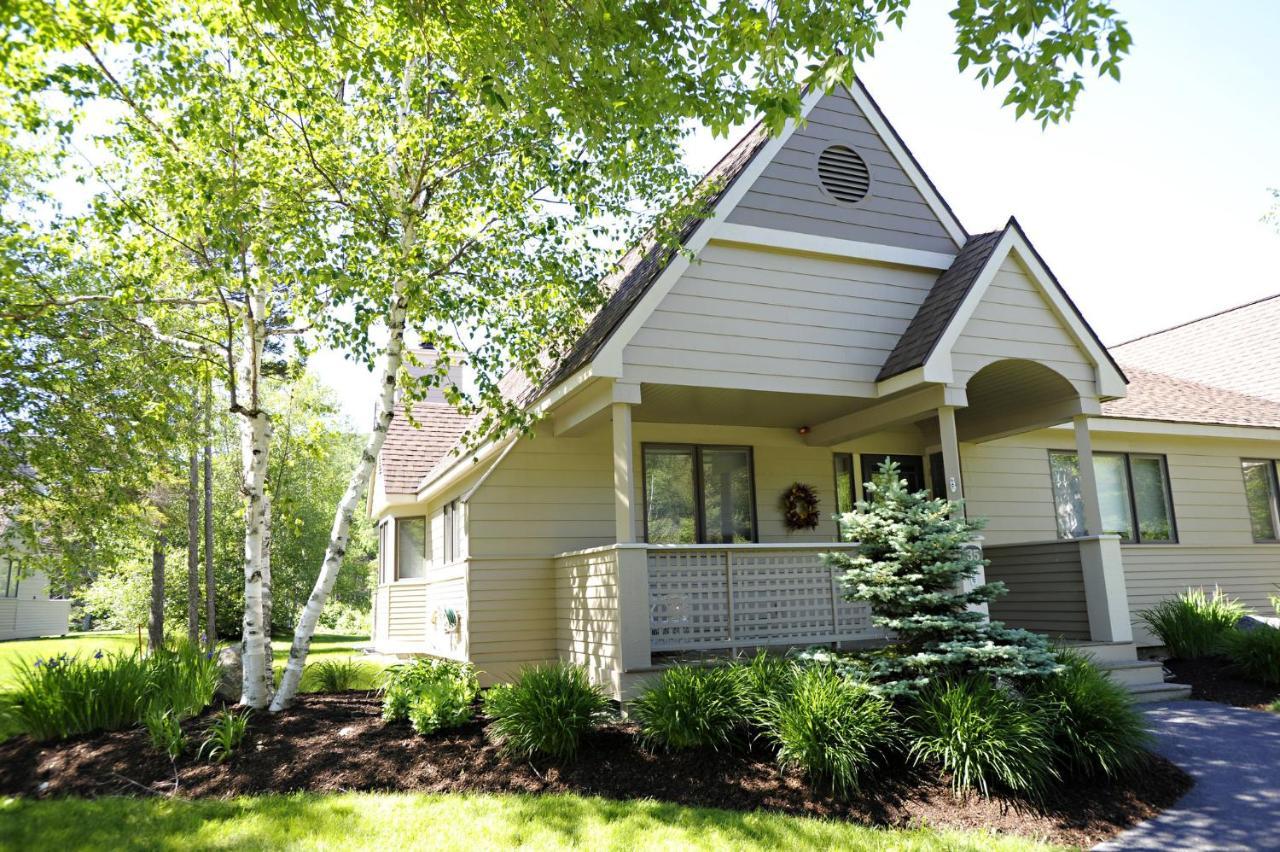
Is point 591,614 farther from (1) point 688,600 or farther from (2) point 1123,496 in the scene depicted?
(2) point 1123,496

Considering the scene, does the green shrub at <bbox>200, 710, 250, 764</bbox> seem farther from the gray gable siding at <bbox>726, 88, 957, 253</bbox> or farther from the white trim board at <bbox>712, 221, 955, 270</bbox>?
the gray gable siding at <bbox>726, 88, 957, 253</bbox>

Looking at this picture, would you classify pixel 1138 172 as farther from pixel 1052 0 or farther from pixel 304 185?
pixel 304 185

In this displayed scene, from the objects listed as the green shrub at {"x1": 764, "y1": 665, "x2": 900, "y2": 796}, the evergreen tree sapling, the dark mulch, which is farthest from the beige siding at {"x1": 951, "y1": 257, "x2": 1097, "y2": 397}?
the green shrub at {"x1": 764, "y1": 665, "x2": 900, "y2": 796}

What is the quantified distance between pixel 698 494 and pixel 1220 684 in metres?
6.72

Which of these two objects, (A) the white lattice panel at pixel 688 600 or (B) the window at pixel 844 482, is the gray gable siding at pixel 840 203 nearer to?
(B) the window at pixel 844 482

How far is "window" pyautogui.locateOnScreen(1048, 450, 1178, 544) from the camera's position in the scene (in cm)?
1353

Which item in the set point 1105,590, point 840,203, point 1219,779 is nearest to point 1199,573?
point 1105,590

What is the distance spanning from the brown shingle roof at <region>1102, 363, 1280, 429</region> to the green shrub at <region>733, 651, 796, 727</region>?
8.64 m

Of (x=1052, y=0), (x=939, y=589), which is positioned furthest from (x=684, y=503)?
(x=1052, y=0)

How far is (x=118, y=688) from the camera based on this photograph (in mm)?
8242

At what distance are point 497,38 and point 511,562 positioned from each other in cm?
598

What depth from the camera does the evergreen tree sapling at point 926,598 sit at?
718cm

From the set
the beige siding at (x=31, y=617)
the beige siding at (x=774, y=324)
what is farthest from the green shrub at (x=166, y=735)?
the beige siding at (x=31, y=617)

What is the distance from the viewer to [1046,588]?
10812 millimetres
